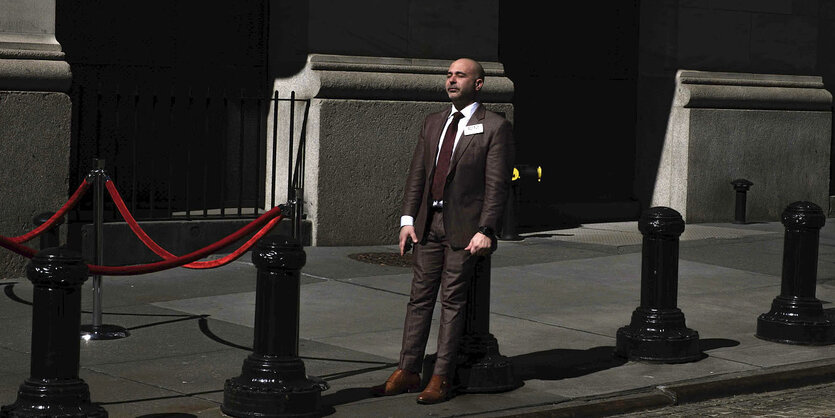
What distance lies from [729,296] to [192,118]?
5.59 m

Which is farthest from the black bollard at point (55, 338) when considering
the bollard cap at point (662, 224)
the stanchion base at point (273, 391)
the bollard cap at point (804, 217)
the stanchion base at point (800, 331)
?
the bollard cap at point (804, 217)

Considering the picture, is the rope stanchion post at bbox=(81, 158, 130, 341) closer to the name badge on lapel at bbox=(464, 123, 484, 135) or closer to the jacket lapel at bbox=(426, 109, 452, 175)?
the jacket lapel at bbox=(426, 109, 452, 175)

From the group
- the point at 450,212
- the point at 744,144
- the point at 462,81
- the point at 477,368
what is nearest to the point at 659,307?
the point at 477,368

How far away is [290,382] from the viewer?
6.98m

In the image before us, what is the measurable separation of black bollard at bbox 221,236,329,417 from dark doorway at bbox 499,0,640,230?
908 cm

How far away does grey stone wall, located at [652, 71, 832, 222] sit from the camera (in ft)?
54.7

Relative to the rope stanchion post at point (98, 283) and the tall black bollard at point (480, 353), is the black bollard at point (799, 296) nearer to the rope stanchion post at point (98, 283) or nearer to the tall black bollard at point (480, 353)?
the tall black bollard at point (480, 353)

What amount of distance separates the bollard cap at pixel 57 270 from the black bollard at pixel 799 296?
5.15 meters

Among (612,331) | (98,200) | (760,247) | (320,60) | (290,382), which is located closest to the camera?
(290,382)

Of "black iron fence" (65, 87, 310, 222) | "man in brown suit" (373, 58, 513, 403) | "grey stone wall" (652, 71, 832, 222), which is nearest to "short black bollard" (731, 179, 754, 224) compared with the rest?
"grey stone wall" (652, 71, 832, 222)

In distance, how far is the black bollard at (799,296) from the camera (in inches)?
376

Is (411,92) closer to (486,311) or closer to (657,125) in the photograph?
(657,125)

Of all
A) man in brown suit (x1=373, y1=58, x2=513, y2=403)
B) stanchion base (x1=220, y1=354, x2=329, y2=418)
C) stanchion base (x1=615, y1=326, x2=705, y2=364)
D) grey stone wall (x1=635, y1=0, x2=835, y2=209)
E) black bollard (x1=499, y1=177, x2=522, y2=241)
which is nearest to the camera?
stanchion base (x1=220, y1=354, x2=329, y2=418)

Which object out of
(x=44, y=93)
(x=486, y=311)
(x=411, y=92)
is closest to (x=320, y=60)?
(x=411, y=92)
